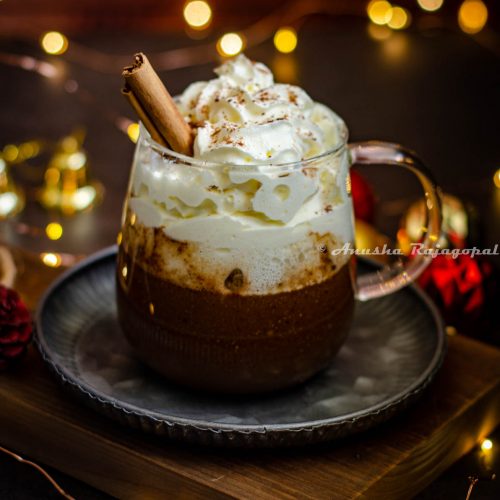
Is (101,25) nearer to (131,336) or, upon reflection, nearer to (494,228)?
(494,228)

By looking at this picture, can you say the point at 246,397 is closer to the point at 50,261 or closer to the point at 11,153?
the point at 50,261

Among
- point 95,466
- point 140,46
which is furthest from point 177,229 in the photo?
point 140,46

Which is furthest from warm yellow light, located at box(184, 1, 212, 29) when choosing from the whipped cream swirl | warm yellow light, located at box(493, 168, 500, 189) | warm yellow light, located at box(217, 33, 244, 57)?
the whipped cream swirl

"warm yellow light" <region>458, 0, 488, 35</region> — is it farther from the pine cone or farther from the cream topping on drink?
the pine cone

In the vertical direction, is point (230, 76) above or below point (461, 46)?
above

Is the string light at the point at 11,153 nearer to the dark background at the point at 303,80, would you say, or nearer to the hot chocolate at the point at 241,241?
the dark background at the point at 303,80
